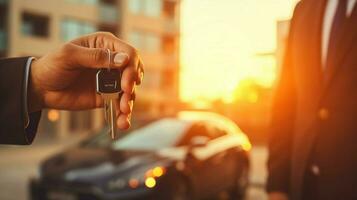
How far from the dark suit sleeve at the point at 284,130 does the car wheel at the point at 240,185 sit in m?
Result: 6.07

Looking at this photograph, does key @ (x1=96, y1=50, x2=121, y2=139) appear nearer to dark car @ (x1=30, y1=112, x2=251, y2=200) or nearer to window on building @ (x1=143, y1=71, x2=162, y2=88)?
dark car @ (x1=30, y1=112, x2=251, y2=200)

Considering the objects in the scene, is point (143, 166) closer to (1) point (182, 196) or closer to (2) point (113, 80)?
(1) point (182, 196)

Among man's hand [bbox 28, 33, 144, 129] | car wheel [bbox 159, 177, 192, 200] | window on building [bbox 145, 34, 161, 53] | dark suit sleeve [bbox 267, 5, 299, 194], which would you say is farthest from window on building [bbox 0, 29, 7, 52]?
man's hand [bbox 28, 33, 144, 129]

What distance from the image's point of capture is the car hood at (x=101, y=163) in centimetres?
623

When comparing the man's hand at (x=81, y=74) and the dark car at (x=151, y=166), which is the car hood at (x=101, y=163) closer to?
the dark car at (x=151, y=166)

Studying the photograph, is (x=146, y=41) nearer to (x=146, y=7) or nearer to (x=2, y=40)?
(x=146, y=7)

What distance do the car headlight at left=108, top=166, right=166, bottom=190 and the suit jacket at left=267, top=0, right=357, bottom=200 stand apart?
3555mm

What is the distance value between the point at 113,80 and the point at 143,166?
16.6 feet

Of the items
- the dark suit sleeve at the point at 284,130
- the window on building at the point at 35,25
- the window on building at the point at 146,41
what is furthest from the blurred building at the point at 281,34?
the window on building at the point at 146,41

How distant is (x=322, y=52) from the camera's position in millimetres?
2385

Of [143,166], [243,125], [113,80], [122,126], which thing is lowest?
[243,125]

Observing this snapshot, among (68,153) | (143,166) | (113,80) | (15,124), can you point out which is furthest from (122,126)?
(68,153)

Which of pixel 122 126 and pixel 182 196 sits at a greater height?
pixel 122 126

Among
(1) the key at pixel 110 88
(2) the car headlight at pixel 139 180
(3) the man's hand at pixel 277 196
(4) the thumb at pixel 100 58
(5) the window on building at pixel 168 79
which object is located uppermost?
(4) the thumb at pixel 100 58
